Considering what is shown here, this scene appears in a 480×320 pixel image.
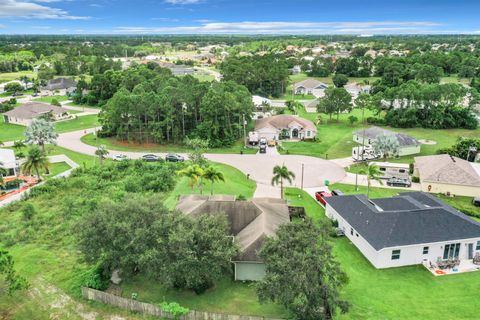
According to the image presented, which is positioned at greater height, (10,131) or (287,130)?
(287,130)

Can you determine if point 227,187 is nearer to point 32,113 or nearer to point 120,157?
point 120,157

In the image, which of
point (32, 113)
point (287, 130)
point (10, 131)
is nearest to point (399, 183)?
point (287, 130)

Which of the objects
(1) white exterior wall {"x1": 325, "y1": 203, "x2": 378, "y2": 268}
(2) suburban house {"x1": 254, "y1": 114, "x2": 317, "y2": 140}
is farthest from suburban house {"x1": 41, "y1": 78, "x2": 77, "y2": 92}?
(1) white exterior wall {"x1": 325, "y1": 203, "x2": 378, "y2": 268}

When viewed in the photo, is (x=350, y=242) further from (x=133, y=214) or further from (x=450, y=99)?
(x=450, y=99)

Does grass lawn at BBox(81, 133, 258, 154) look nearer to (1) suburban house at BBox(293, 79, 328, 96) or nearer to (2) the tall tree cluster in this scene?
(2) the tall tree cluster

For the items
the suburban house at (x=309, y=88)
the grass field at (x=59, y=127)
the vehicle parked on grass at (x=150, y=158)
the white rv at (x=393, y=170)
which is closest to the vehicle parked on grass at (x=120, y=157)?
the vehicle parked on grass at (x=150, y=158)

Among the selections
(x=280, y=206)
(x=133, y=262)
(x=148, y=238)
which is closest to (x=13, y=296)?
(x=133, y=262)
